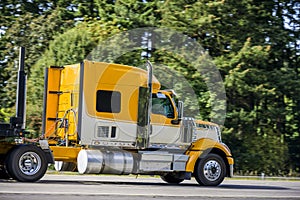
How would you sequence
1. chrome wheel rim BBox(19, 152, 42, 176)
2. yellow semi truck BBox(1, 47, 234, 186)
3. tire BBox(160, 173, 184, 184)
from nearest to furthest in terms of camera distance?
chrome wheel rim BBox(19, 152, 42, 176)
yellow semi truck BBox(1, 47, 234, 186)
tire BBox(160, 173, 184, 184)

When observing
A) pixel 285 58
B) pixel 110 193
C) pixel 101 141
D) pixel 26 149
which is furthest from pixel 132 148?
pixel 285 58


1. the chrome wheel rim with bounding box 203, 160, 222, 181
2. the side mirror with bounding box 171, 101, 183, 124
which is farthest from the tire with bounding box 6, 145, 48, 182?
the chrome wheel rim with bounding box 203, 160, 222, 181

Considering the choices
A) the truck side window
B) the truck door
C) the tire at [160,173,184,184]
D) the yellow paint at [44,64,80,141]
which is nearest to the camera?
the truck side window

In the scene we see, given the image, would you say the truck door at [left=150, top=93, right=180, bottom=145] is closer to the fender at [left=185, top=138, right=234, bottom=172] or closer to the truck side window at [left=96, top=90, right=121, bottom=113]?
the fender at [left=185, top=138, right=234, bottom=172]

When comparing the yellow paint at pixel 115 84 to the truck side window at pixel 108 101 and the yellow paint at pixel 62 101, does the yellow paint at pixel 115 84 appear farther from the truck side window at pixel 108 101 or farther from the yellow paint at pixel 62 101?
the yellow paint at pixel 62 101

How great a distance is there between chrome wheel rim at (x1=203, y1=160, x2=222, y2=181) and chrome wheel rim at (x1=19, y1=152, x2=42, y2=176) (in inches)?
208

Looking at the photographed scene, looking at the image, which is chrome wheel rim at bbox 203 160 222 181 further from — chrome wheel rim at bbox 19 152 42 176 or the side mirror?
chrome wheel rim at bbox 19 152 42 176

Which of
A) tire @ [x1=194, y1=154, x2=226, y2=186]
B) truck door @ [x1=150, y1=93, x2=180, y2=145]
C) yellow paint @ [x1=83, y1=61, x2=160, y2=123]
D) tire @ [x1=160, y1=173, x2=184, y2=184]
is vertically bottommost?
tire @ [x1=160, y1=173, x2=184, y2=184]

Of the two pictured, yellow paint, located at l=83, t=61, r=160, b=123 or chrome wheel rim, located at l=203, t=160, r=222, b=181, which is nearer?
yellow paint, located at l=83, t=61, r=160, b=123

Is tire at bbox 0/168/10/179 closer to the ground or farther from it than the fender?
closer to the ground

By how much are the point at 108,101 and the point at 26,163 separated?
123 inches

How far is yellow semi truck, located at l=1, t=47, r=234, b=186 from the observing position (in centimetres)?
1992

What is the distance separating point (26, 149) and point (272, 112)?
A: 24.2m

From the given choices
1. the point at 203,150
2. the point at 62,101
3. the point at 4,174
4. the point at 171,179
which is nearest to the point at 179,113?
the point at 203,150
